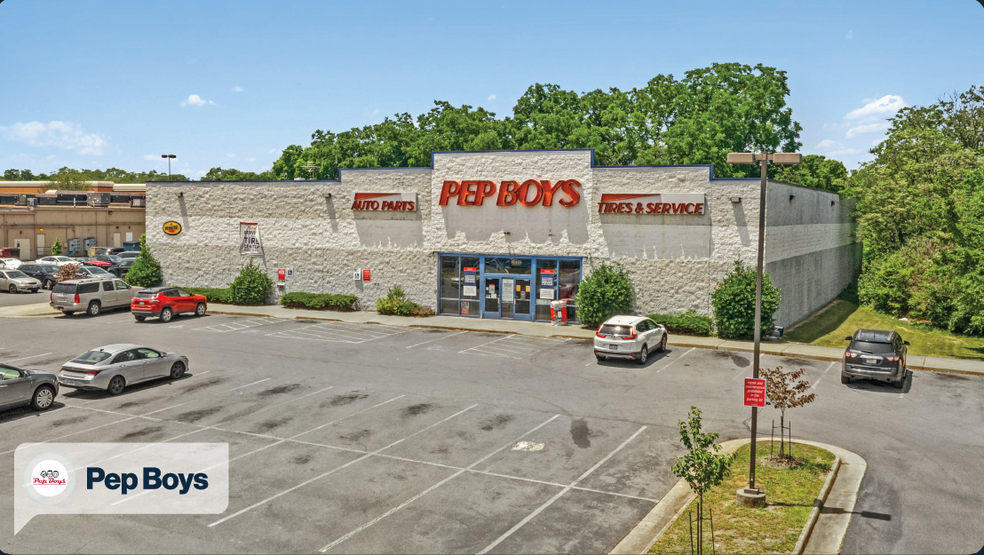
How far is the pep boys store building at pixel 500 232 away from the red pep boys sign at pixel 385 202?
7 centimetres

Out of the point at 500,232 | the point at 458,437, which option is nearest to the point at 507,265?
the point at 500,232

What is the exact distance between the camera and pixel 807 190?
139 feet

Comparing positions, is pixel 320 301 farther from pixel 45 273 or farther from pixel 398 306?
pixel 45 273

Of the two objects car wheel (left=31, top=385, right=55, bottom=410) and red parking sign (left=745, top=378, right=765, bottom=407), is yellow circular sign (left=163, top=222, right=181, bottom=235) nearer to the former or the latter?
car wheel (left=31, top=385, right=55, bottom=410)

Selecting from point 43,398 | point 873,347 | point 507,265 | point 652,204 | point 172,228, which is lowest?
point 43,398

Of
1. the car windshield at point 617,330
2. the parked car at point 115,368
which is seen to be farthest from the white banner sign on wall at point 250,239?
the car windshield at point 617,330

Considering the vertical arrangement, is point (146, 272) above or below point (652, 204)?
below

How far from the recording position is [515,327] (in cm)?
3750

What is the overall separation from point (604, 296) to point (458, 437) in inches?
709

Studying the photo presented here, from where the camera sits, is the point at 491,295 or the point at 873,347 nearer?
the point at 873,347

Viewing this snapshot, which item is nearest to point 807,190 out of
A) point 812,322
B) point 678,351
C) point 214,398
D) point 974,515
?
point 812,322

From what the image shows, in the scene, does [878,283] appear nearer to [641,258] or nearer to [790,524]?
[641,258]

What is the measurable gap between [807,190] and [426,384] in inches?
1051

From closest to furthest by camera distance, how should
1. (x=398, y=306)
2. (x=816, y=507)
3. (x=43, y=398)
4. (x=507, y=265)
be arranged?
(x=816, y=507)
(x=43, y=398)
(x=507, y=265)
(x=398, y=306)
